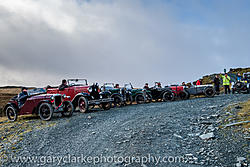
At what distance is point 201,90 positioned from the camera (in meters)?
18.2

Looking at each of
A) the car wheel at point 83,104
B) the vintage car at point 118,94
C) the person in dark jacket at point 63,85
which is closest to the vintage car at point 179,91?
the vintage car at point 118,94

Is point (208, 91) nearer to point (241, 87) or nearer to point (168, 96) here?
point (168, 96)

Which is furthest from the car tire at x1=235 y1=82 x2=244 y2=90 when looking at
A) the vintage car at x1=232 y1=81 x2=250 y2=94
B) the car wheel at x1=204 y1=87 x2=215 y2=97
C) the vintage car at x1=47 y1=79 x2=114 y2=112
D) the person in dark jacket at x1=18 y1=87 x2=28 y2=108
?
the person in dark jacket at x1=18 y1=87 x2=28 y2=108

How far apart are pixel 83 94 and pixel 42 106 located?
2.60m

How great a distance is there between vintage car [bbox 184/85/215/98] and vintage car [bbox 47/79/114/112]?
780 centimetres

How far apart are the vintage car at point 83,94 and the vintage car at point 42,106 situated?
989mm

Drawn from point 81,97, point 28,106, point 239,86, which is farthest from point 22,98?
point 239,86

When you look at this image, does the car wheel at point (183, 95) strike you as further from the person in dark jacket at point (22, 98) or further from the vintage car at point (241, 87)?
the person in dark jacket at point (22, 98)

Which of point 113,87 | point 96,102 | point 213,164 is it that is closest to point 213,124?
point 213,164

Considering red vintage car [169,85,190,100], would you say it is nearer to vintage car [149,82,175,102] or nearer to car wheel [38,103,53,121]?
vintage car [149,82,175,102]

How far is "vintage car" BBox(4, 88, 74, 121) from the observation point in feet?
35.8

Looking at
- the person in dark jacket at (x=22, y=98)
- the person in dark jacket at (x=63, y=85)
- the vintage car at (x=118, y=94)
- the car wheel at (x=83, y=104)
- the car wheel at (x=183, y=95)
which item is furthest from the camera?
the car wheel at (x=183, y=95)

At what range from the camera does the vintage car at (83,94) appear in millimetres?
12661

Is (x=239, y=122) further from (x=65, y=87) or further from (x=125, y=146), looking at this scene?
(x=65, y=87)
